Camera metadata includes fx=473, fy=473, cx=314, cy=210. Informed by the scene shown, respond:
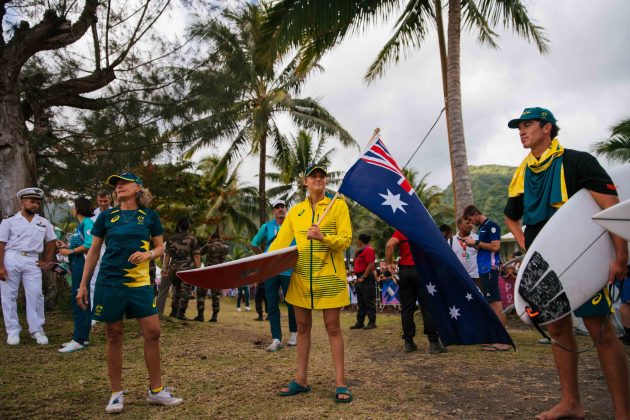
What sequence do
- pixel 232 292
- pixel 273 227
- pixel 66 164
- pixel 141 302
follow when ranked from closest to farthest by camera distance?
pixel 141 302, pixel 273 227, pixel 66 164, pixel 232 292

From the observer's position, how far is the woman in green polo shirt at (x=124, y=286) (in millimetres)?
3797

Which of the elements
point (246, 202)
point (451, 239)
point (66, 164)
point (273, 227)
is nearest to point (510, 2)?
point (451, 239)

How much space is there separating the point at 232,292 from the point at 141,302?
92.0 feet

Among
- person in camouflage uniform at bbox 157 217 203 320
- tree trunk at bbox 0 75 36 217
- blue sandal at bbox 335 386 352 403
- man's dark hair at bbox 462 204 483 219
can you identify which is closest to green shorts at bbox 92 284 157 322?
blue sandal at bbox 335 386 352 403

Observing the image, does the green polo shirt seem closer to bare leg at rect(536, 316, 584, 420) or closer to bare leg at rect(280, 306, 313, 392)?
bare leg at rect(280, 306, 313, 392)

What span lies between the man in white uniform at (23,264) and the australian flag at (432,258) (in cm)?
457

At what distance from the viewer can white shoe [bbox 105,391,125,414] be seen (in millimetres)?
3689

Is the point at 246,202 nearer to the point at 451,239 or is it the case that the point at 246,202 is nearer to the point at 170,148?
the point at 170,148

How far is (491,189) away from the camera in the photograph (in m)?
107

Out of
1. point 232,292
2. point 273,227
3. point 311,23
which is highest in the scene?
point 311,23

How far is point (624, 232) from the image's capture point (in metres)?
2.75

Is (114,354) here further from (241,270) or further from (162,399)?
(241,270)

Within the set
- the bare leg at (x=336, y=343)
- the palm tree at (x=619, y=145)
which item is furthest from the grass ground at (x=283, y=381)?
the palm tree at (x=619, y=145)

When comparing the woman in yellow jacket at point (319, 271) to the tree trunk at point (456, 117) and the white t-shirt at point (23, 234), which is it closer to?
the white t-shirt at point (23, 234)
